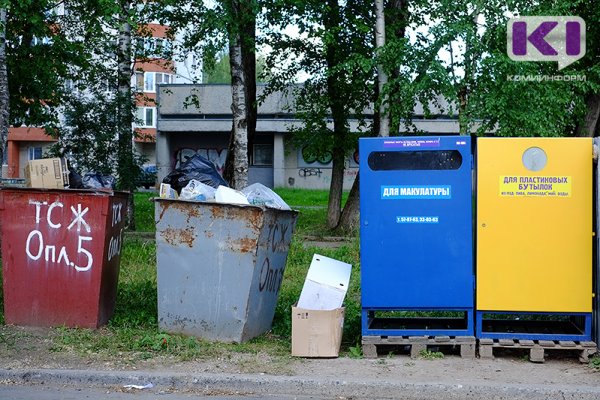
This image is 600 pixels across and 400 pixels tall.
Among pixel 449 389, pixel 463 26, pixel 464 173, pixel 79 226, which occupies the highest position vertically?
pixel 463 26

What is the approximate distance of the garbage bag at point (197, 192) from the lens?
696 centimetres

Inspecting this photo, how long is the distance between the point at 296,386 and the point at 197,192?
6.87 feet

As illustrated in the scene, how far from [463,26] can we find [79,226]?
8.19m

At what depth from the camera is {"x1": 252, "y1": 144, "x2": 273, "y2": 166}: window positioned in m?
43.7

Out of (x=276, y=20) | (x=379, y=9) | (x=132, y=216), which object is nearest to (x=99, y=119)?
(x=132, y=216)

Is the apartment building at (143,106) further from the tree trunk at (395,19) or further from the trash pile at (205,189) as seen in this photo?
the trash pile at (205,189)

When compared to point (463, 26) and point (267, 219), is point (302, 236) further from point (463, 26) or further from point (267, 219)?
point (267, 219)

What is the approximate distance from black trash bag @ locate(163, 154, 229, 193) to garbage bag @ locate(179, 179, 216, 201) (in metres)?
0.37

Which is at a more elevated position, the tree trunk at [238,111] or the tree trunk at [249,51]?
the tree trunk at [249,51]

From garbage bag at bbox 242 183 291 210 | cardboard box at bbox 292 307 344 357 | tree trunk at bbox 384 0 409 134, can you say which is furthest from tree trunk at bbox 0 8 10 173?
tree trunk at bbox 384 0 409 134

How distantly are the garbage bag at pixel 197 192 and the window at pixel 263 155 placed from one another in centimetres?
3661

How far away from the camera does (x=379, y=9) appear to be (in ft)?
49.8

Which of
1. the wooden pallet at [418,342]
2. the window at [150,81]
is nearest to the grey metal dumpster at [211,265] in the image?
the wooden pallet at [418,342]

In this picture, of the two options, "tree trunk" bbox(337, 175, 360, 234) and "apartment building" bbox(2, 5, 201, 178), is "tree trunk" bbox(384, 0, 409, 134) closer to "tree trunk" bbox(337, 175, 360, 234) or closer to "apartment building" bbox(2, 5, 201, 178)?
"tree trunk" bbox(337, 175, 360, 234)
